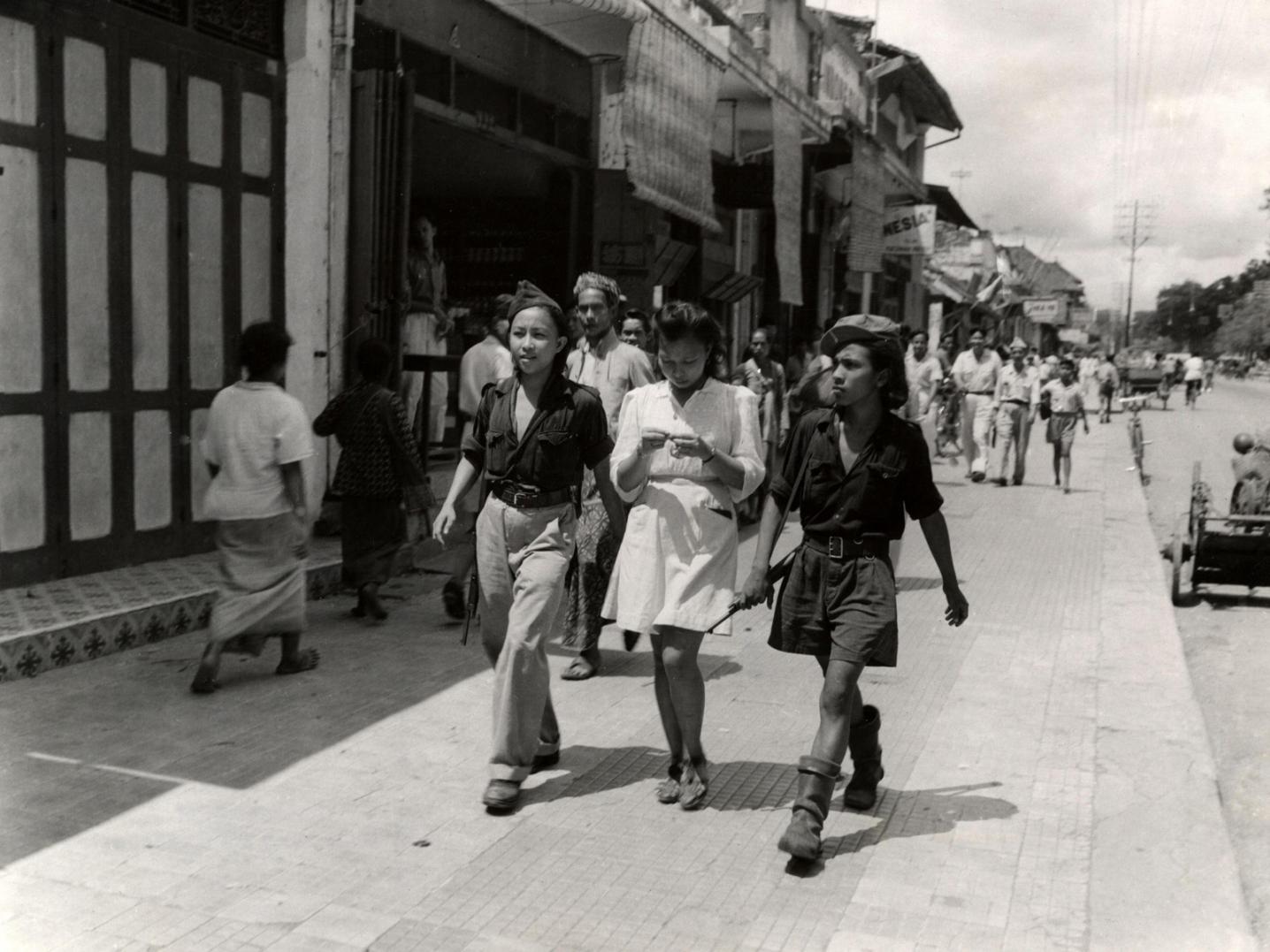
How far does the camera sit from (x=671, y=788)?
452cm

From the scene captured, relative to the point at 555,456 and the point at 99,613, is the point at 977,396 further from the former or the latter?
the point at 555,456

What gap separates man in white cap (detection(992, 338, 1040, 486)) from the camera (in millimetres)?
15430

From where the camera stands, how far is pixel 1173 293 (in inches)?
5891

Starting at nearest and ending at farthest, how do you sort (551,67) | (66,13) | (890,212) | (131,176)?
(66,13), (131,176), (551,67), (890,212)

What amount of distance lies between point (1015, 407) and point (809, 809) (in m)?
12.2

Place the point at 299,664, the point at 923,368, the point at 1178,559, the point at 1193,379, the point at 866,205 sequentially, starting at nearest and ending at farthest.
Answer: the point at 299,664 → the point at 1178,559 → the point at 923,368 → the point at 866,205 → the point at 1193,379

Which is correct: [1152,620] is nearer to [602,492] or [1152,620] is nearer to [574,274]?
[602,492]

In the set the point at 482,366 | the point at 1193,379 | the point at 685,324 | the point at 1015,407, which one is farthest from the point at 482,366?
the point at 1193,379

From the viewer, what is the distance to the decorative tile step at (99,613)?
572 cm

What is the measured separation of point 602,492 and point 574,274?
8507mm

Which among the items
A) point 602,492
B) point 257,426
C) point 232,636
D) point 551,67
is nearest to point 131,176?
point 257,426

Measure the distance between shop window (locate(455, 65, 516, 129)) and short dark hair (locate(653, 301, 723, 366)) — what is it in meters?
6.65

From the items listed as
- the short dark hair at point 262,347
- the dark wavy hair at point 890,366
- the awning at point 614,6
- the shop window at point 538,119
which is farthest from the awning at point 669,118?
the dark wavy hair at point 890,366

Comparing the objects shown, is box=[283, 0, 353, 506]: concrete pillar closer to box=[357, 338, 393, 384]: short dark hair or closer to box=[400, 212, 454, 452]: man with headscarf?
box=[357, 338, 393, 384]: short dark hair
